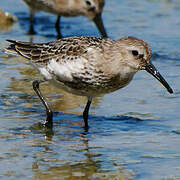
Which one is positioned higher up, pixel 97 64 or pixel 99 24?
pixel 97 64

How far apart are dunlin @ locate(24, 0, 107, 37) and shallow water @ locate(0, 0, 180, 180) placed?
6.85 feet

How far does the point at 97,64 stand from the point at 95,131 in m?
0.90

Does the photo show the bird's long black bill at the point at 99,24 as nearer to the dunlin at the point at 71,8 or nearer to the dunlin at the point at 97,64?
the dunlin at the point at 71,8

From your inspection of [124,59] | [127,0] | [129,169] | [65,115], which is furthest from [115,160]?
[127,0]

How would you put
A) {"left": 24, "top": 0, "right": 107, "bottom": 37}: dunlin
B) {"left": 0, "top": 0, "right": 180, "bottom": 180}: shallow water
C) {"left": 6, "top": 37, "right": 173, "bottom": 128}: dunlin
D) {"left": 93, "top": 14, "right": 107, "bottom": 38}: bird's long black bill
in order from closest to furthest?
{"left": 0, "top": 0, "right": 180, "bottom": 180}: shallow water, {"left": 6, "top": 37, "right": 173, "bottom": 128}: dunlin, {"left": 93, "top": 14, "right": 107, "bottom": 38}: bird's long black bill, {"left": 24, "top": 0, "right": 107, "bottom": 37}: dunlin

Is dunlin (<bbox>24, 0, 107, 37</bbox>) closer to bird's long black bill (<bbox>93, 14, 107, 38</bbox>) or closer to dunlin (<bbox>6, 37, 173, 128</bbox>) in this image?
bird's long black bill (<bbox>93, 14, 107, 38</bbox>)

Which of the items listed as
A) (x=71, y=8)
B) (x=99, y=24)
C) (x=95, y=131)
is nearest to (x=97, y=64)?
(x=95, y=131)

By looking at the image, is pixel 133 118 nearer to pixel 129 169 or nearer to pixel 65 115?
pixel 65 115

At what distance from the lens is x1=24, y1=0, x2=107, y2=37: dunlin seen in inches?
505

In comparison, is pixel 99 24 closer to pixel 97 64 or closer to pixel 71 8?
pixel 71 8

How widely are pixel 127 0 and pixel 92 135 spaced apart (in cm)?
884

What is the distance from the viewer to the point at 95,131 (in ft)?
23.3

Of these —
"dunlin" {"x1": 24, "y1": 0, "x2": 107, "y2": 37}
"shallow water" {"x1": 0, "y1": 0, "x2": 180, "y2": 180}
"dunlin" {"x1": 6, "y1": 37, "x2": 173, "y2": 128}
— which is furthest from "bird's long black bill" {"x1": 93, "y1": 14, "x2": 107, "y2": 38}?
"dunlin" {"x1": 6, "y1": 37, "x2": 173, "y2": 128}

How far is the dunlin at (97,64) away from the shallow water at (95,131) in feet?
2.00
